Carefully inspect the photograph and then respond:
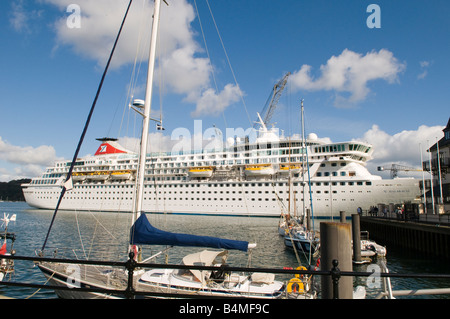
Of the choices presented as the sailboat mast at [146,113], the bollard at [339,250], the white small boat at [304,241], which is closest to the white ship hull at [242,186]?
the white small boat at [304,241]

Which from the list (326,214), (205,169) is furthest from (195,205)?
(326,214)

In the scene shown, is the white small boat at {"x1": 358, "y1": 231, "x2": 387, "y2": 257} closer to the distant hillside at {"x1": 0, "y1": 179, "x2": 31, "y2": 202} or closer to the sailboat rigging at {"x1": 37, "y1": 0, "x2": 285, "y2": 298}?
the sailboat rigging at {"x1": 37, "y1": 0, "x2": 285, "y2": 298}

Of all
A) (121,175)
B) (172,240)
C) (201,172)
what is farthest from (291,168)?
(172,240)

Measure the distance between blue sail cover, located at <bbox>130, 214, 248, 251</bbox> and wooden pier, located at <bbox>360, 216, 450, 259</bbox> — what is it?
1491 cm

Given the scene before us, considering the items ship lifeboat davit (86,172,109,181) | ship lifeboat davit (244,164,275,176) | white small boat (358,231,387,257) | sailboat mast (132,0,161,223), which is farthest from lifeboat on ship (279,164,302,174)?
sailboat mast (132,0,161,223)

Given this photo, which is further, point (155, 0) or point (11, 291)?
point (11, 291)

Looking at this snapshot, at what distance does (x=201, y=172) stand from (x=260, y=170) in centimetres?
1003

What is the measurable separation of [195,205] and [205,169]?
6.14 metres

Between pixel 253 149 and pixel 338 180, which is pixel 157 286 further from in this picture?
pixel 253 149

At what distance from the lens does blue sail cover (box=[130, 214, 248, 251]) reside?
26.7 feet

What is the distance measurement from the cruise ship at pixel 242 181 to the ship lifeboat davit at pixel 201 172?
0.54ft
